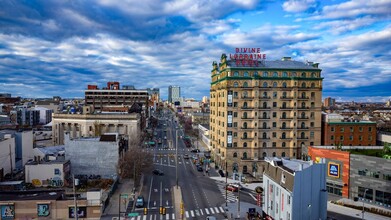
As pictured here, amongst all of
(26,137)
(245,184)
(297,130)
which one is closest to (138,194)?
(245,184)

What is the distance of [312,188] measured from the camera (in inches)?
1796

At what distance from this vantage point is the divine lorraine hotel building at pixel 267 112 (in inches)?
3302

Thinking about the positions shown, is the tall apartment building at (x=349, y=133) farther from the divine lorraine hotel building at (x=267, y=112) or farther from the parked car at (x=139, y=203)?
the parked car at (x=139, y=203)

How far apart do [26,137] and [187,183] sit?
1715 inches

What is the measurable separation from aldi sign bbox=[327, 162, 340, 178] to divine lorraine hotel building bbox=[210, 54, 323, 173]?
2003cm

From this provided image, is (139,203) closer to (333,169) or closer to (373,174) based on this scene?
(333,169)

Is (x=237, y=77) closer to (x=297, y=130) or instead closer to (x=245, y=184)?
(x=297, y=130)

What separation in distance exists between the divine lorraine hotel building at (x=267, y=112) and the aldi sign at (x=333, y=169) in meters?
20.0

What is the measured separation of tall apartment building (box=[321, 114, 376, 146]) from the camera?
87.8m

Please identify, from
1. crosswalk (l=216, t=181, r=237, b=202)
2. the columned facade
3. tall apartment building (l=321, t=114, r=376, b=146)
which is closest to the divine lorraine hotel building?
tall apartment building (l=321, t=114, r=376, b=146)

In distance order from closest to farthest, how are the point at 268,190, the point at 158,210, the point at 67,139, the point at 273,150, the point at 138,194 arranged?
1. the point at 268,190
2. the point at 158,210
3. the point at 138,194
4. the point at 67,139
5. the point at 273,150

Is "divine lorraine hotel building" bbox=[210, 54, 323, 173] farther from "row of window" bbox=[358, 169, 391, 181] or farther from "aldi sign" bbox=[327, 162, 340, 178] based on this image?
"row of window" bbox=[358, 169, 391, 181]

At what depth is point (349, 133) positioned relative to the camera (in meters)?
87.8

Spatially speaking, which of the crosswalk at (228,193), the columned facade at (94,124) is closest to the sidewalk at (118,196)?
the crosswalk at (228,193)
